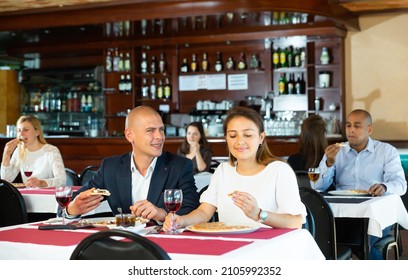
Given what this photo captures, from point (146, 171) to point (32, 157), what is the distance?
230 centimetres

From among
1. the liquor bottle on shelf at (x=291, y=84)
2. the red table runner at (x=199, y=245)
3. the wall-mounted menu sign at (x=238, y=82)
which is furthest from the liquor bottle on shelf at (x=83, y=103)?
the red table runner at (x=199, y=245)

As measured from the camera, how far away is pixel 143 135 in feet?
11.7

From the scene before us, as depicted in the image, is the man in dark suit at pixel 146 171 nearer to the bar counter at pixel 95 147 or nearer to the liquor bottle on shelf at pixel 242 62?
the bar counter at pixel 95 147

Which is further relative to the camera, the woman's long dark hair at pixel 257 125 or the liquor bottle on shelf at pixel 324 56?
the liquor bottle on shelf at pixel 324 56

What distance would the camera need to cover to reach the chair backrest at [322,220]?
379cm

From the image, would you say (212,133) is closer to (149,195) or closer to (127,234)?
(149,195)

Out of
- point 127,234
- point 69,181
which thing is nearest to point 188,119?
point 69,181

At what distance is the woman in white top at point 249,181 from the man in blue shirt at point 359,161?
171cm

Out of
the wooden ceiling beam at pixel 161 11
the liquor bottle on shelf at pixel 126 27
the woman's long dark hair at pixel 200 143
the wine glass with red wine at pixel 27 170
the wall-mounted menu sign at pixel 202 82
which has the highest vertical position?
the wooden ceiling beam at pixel 161 11

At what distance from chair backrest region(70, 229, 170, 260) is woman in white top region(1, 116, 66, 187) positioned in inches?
133

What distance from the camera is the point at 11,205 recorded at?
14.4ft

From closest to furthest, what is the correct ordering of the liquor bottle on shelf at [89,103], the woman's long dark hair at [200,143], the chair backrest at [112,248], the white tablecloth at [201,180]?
the chair backrest at [112,248], the white tablecloth at [201,180], the woman's long dark hair at [200,143], the liquor bottle on shelf at [89,103]

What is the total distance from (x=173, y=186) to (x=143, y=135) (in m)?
0.28

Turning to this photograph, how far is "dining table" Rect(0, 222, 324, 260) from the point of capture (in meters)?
2.40
